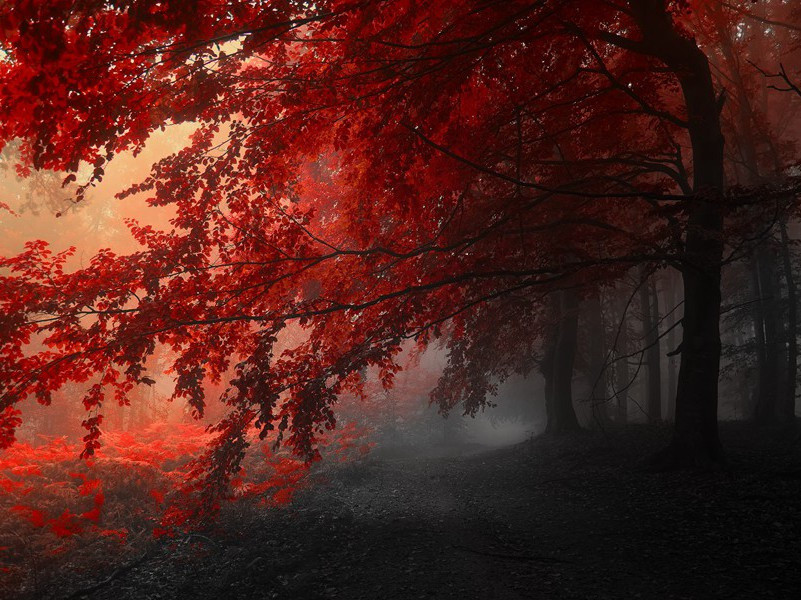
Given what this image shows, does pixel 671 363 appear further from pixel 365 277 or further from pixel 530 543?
pixel 365 277

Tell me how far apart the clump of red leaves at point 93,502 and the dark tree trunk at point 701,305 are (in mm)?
7927

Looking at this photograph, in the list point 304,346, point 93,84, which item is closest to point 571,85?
point 304,346

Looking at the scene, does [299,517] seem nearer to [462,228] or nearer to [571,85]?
[462,228]

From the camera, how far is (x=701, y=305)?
8453 mm

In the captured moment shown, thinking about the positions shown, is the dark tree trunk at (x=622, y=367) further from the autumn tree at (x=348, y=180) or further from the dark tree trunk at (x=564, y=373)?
the autumn tree at (x=348, y=180)

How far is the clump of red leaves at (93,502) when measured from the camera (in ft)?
25.1

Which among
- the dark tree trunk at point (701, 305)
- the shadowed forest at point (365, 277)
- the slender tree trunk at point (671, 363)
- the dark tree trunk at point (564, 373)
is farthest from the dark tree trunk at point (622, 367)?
the dark tree trunk at point (701, 305)

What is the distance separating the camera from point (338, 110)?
23.8ft

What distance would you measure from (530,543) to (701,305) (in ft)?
16.5

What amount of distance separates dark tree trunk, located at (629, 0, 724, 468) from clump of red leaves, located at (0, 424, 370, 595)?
26.0ft

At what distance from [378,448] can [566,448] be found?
11343 mm

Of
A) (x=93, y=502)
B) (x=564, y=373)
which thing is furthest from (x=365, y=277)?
(x=564, y=373)

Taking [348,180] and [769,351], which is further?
[769,351]

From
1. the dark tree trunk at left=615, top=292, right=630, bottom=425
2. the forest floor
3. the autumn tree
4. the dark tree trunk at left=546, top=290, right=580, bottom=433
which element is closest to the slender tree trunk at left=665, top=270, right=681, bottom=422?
the dark tree trunk at left=615, top=292, right=630, bottom=425
